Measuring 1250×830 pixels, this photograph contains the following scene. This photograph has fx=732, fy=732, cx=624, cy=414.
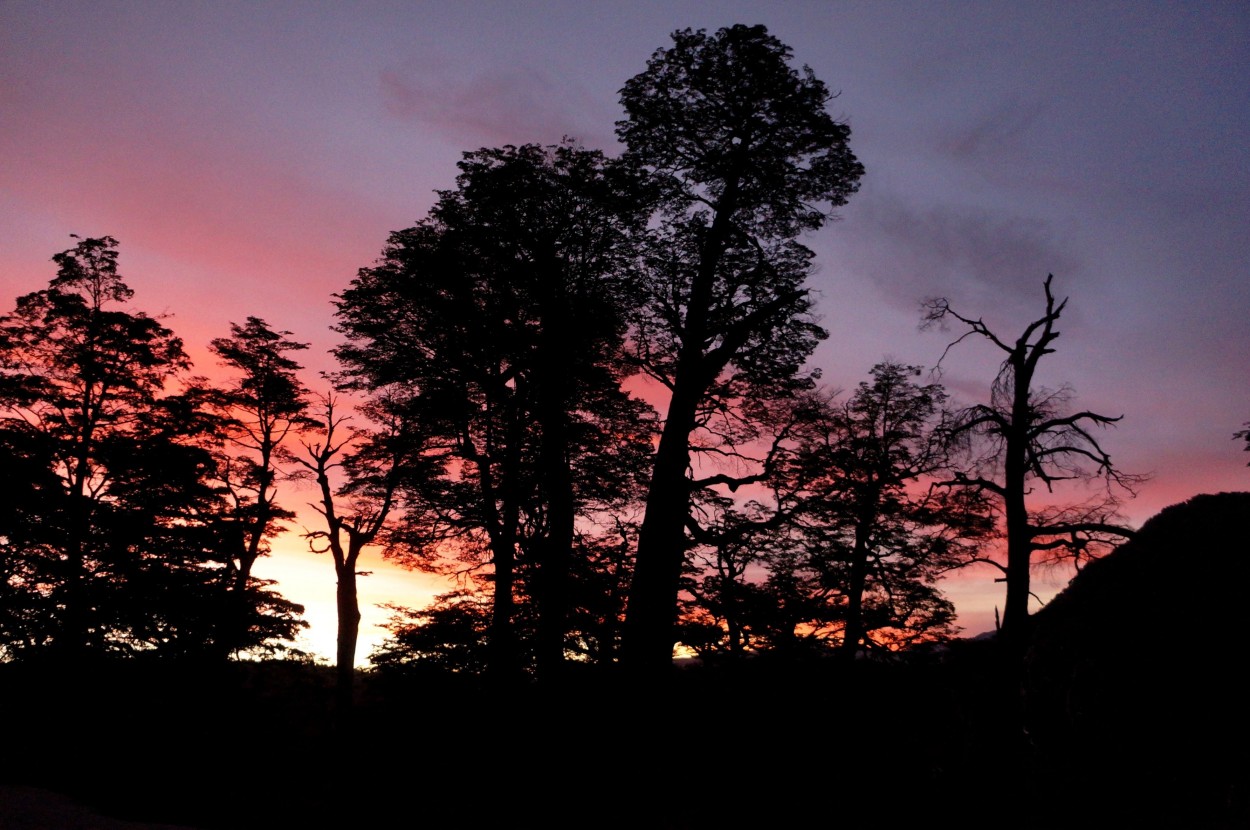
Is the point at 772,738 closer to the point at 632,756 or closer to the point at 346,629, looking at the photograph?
the point at 632,756

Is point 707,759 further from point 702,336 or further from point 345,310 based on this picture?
point 345,310

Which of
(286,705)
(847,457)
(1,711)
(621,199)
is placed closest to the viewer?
(1,711)

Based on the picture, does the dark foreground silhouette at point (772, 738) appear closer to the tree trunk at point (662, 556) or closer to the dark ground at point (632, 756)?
the dark ground at point (632, 756)

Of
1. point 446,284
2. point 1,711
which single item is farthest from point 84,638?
point 446,284

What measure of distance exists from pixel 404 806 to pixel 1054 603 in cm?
1265

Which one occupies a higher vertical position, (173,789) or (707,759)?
(707,759)

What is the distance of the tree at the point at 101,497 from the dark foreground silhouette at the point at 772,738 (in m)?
1.51

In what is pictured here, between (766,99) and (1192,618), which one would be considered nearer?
(1192,618)

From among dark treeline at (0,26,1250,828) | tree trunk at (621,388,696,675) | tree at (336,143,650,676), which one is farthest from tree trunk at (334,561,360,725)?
tree trunk at (621,388,696,675)

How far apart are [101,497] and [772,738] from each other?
20440mm

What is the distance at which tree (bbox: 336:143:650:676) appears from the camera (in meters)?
20.0

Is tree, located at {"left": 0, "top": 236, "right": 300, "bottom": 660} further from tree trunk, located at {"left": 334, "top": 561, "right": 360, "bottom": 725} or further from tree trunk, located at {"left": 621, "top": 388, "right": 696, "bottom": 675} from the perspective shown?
tree trunk, located at {"left": 621, "top": 388, "right": 696, "bottom": 675}

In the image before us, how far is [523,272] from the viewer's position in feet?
66.3

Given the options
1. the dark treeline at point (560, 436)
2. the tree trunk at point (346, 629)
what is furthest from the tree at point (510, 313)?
the tree trunk at point (346, 629)
